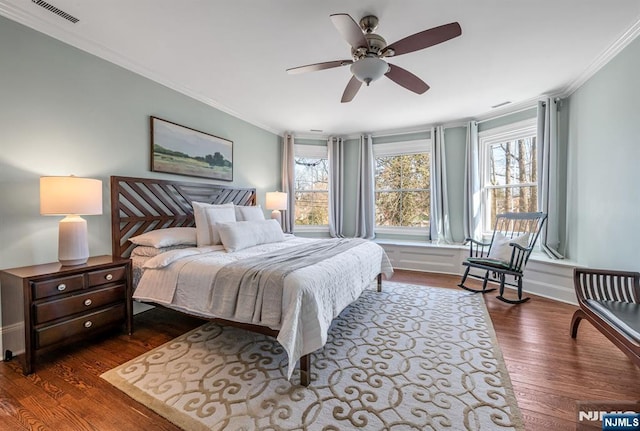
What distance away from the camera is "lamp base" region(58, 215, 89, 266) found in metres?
2.08

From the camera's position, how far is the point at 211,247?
276 cm

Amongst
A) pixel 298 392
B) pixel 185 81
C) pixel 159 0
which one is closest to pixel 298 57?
pixel 159 0

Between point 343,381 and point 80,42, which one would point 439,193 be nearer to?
point 343,381

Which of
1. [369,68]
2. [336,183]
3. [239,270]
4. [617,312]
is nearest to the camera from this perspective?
[617,312]

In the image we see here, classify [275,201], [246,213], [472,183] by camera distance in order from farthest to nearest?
1. [275,201]
2. [472,183]
3. [246,213]

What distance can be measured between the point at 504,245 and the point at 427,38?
9.17ft

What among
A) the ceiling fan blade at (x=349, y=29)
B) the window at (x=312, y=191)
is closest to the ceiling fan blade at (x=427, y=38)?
the ceiling fan blade at (x=349, y=29)

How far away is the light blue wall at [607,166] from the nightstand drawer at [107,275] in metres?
4.52

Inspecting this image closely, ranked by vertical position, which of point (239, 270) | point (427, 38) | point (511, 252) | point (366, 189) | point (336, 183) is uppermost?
point (427, 38)

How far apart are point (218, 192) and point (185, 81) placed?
146 cm

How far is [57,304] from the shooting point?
6.23 ft

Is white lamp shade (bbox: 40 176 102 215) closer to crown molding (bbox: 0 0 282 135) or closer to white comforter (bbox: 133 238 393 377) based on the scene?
white comforter (bbox: 133 238 393 377)

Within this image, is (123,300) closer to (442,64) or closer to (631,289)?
(442,64)

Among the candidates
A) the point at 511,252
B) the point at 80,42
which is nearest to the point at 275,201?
the point at 80,42
